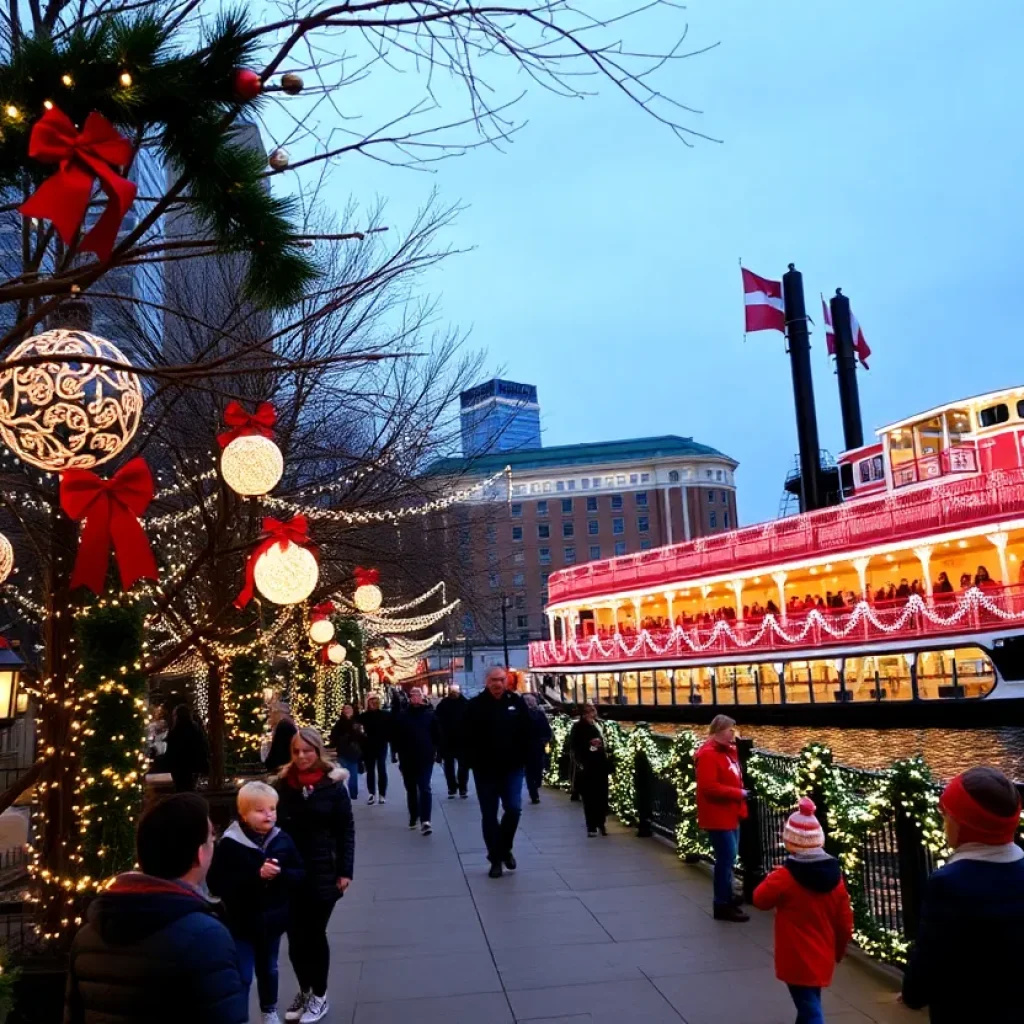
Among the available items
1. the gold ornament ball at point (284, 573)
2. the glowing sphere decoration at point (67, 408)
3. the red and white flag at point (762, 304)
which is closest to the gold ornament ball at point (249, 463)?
the gold ornament ball at point (284, 573)

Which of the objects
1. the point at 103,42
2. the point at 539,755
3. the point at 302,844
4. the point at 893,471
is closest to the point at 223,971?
the point at 103,42

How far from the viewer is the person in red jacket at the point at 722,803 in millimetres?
7402

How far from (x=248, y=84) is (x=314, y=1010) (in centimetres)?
481

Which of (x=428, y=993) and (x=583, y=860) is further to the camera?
(x=583, y=860)

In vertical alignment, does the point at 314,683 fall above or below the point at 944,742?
above

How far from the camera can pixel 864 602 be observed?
24609 millimetres

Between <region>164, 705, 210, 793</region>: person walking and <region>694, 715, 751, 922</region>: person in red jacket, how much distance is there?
6751 millimetres

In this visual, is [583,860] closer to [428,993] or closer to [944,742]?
[428,993]

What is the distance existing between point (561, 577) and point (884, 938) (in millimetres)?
36352

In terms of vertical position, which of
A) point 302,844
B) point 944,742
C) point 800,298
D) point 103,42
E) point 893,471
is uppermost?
point 800,298

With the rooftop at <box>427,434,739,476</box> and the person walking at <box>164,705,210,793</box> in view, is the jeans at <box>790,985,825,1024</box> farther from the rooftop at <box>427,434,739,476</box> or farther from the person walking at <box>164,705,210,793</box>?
the rooftop at <box>427,434,739,476</box>

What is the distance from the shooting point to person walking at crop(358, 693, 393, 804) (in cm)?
1530

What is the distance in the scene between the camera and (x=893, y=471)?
29.4 metres

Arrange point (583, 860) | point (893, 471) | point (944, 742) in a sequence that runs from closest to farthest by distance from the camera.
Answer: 1. point (583, 860)
2. point (944, 742)
3. point (893, 471)
